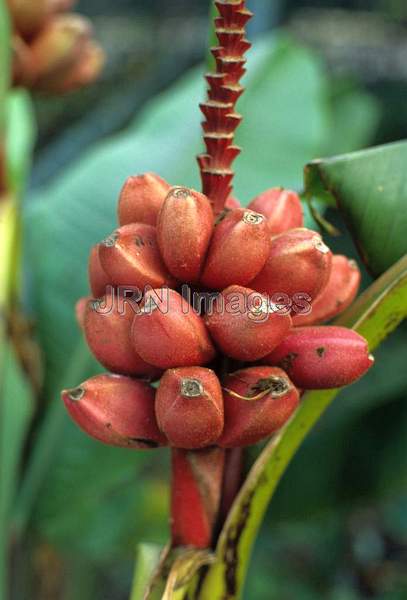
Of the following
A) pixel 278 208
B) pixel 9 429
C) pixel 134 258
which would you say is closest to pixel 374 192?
pixel 278 208

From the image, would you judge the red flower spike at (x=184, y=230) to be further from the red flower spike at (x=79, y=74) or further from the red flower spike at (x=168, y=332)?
the red flower spike at (x=79, y=74)

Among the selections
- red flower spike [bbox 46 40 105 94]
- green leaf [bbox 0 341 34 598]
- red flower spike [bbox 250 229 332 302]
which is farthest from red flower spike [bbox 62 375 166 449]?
red flower spike [bbox 46 40 105 94]

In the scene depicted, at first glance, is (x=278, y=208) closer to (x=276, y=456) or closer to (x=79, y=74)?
(x=276, y=456)

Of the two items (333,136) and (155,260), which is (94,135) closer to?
(333,136)

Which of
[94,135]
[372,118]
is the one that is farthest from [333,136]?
[94,135]

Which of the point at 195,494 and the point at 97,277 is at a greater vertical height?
the point at 97,277

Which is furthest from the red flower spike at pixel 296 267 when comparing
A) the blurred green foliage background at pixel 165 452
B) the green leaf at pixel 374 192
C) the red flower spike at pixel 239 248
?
the blurred green foliage background at pixel 165 452
